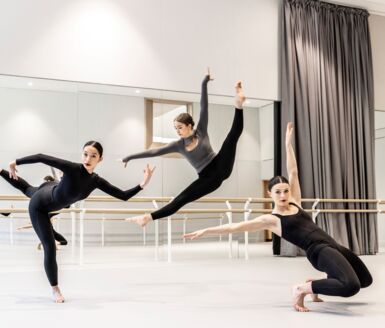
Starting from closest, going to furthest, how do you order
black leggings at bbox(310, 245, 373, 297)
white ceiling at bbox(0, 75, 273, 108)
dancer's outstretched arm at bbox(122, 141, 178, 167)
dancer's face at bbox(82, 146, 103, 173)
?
black leggings at bbox(310, 245, 373, 297)
dancer's face at bbox(82, 146, 103, 173)
dancer's outstretched arm at bbox(122, 141, 178, 167)
white ceiling at bbox(0, 75, 273, 108)

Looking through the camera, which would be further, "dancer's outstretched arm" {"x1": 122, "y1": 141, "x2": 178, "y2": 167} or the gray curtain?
the gray curtain

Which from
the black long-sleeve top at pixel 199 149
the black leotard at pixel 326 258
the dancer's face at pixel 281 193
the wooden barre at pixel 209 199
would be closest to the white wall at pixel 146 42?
the wooden barre at pixel 209 199

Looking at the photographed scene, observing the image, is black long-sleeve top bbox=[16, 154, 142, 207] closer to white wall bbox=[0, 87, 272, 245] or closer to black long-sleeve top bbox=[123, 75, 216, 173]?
black long-sleeve top bbox=[123, 75, 216, 173]

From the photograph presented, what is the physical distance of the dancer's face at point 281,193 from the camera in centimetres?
318

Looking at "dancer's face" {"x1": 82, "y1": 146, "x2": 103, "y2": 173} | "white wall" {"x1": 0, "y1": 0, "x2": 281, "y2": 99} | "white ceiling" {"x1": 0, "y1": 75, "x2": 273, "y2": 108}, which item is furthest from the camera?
"white wall" {"x1": 0, "y1": 0, "x2": 281, "y2": 99}

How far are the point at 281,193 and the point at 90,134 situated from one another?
10.7ft

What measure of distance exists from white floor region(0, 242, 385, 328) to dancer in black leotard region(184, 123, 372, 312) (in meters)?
0.15

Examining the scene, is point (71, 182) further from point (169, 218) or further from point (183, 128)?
point (169, 218)

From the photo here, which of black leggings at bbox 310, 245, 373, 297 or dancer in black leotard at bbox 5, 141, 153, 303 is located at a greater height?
dancer in black leotard at bbox 5, 141, 153, 303

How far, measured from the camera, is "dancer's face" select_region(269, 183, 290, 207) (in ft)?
10.4

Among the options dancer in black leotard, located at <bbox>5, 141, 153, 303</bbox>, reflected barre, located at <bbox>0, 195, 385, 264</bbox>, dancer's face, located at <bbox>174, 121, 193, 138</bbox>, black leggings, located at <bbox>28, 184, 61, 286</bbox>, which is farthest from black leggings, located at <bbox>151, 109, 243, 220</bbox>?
reflected barre, located at <bbox>0, 195, 385, 264</bbox>

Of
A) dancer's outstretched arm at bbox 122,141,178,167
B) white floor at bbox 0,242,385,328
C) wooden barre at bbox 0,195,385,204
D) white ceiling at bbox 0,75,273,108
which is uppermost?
white ceiling at bbox 0,75,273,108

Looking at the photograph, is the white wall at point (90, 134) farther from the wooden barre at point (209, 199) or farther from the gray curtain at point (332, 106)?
the gray curtain at point (332, 106)

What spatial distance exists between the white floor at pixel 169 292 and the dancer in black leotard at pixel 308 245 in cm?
15
